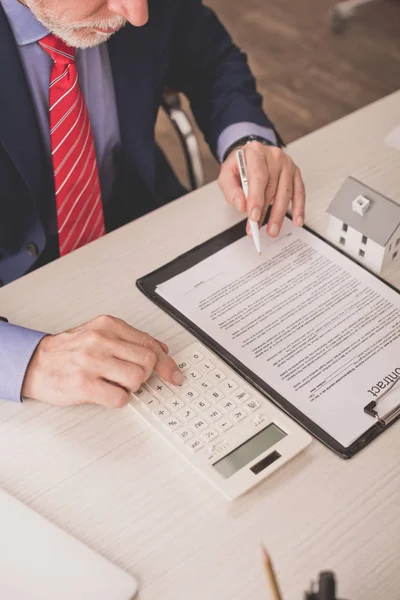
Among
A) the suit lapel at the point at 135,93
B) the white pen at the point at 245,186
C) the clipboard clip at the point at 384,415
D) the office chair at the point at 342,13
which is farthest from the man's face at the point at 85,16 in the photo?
the office chair at the point at 342,13

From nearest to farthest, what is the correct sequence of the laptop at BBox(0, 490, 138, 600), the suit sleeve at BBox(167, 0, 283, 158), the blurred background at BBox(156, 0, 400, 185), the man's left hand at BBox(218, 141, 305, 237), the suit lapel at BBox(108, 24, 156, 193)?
the laptop at BBox(0, 490, 138, 600) < the man's left hand at BBox(218, 141, 305, 237) < the suit lapel at BBox(108, 24, 156, 193) < the suit sleeve at BBox(167, 0, 283, 158) < the blurred background at BBox(156, 0, 400, 185)

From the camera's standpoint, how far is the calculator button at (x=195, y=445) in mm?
890

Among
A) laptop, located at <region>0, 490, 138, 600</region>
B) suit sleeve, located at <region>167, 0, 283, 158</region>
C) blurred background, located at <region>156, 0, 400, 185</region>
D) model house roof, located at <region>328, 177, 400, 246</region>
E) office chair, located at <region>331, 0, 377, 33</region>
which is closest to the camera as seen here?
laptop, located at <region>0, 490, 138, 600</region>

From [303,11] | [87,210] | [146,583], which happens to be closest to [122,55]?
[87,210]

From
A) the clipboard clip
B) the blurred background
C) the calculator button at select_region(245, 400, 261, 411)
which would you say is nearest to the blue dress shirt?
the calculator button at select_region(245, 400, 261, 411)

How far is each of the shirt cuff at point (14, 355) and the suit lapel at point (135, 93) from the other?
584 millimetres

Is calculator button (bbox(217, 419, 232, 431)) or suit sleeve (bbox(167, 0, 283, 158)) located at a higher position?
suit sleeve (bbox(167, 0, 283, 158))

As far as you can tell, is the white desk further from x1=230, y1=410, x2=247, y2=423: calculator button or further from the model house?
the model house

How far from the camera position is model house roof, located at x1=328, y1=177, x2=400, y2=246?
1092 mm

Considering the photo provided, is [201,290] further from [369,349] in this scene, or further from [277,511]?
[277,511]

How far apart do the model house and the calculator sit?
320mm

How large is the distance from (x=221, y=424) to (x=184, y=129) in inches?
33.6

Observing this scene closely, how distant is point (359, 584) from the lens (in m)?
0.79

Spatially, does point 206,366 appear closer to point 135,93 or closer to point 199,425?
point 199,425
